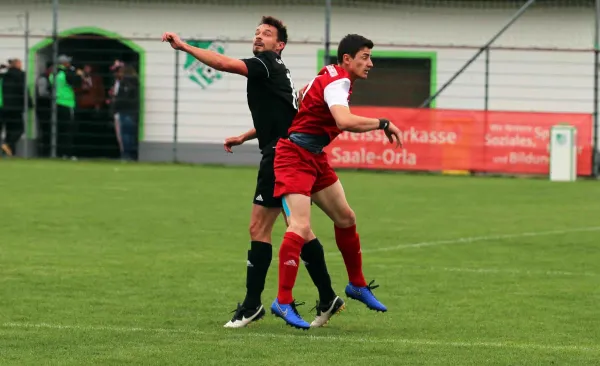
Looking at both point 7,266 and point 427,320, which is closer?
point 427,320

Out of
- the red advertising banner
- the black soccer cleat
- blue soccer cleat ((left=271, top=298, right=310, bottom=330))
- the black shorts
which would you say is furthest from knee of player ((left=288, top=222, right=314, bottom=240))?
the red advertising banner

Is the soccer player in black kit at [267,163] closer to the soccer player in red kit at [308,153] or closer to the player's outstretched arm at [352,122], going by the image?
the soccer player in red kit at [308,153]

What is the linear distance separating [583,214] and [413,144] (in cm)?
899

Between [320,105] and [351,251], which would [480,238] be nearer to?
[351,251]

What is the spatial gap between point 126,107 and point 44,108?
6.00ft

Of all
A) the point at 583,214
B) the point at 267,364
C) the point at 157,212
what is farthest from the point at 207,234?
the point at 267,364

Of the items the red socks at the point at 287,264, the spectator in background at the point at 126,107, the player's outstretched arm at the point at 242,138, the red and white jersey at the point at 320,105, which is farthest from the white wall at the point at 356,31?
the red socks at the point at 287,264

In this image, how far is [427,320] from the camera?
31.9ft

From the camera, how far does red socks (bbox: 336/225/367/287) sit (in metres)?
9.62

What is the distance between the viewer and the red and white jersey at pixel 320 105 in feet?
29.7

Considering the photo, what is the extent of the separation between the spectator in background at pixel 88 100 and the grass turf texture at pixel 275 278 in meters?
8.49

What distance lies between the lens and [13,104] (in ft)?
104

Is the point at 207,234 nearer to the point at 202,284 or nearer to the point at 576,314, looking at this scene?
the point at 202,284

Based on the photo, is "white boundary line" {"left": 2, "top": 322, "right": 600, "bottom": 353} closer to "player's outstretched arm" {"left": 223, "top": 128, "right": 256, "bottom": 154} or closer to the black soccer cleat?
the black soccer cleat
